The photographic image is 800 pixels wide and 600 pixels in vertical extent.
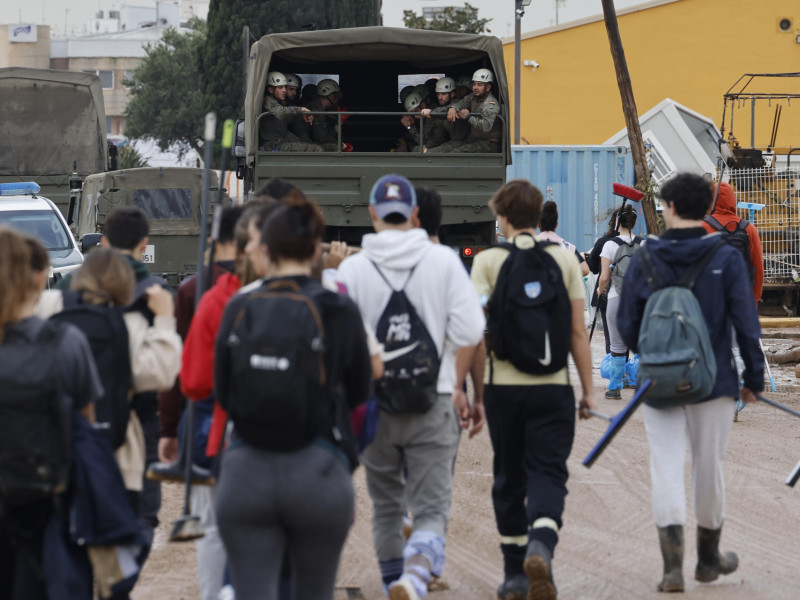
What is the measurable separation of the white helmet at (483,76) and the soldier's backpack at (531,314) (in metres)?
8.19

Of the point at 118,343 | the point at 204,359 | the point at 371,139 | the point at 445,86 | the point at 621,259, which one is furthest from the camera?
the point at 371,139

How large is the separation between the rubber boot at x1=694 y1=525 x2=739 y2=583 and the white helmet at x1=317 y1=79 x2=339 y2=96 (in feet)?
30.2

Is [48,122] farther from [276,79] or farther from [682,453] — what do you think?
[682,453]

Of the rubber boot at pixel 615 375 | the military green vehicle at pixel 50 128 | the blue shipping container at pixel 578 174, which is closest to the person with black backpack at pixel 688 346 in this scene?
the rubber boot at pixel 615 375

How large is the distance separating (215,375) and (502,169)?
9.89 m

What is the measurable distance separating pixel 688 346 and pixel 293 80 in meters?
9.16

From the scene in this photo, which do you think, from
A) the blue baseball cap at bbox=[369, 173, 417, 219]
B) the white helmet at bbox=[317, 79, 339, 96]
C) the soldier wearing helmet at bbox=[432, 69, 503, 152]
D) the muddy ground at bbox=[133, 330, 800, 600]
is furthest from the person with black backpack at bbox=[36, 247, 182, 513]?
the white helmet at bbox=[317, 79, 339, 96]

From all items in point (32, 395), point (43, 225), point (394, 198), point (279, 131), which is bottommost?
point (43, 225)

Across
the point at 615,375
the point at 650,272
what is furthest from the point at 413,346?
the point at 615,375

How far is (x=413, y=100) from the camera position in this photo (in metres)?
14.8

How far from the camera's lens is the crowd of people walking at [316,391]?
4.16m

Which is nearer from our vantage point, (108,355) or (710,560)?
(108,355)

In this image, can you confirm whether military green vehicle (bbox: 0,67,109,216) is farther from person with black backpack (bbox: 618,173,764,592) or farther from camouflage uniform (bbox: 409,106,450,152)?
person with black backpack (bbox: 618,173,764,592)

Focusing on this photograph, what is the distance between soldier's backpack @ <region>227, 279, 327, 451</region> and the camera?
4.05 meters
